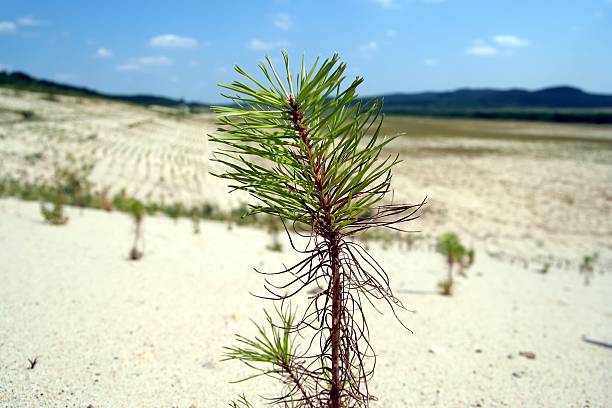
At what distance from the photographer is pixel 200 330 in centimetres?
354

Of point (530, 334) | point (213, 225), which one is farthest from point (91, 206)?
point (530, 334)

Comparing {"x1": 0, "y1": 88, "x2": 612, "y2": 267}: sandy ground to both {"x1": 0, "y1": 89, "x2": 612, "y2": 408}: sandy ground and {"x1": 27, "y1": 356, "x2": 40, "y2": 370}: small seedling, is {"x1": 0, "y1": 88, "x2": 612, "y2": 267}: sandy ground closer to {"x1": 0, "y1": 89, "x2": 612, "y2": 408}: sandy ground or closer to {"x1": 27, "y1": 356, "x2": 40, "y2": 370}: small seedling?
{"x1": 0, "y1": 89, "x2": 612, "y2": 408}: sandy ground

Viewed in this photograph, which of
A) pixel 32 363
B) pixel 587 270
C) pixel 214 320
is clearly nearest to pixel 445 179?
pixel 587 270

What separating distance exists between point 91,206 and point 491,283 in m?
6.82

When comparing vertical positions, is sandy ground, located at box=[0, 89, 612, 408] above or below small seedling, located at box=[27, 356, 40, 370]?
below

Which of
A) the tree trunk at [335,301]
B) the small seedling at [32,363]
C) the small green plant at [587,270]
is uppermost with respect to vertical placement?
the tree trunk at [335,301]

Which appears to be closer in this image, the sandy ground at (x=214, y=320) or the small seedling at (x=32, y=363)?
the small seedling at (x=32, y=363)

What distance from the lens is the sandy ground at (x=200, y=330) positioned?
2648 millimetres

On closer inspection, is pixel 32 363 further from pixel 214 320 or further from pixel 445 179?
pixel 445 179

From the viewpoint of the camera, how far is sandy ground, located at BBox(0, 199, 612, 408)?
8.69ft

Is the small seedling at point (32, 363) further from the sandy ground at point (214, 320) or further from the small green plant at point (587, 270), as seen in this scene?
the small green plant at point (587, 270)

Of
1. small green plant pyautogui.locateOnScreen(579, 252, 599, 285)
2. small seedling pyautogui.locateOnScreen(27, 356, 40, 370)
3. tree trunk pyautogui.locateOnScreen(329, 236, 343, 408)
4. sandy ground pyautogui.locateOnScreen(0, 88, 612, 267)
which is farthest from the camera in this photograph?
sandy ground pyautogui.locateOnScreen(0, 88, 612, 267)

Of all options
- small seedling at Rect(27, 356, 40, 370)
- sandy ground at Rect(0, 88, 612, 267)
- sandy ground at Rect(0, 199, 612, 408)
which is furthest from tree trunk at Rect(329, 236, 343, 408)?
sandy ground at Rect(0, 88, 612, 267)

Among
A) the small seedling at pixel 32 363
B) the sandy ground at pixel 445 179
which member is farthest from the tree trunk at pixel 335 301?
the sandy ground at pixel 445 179
